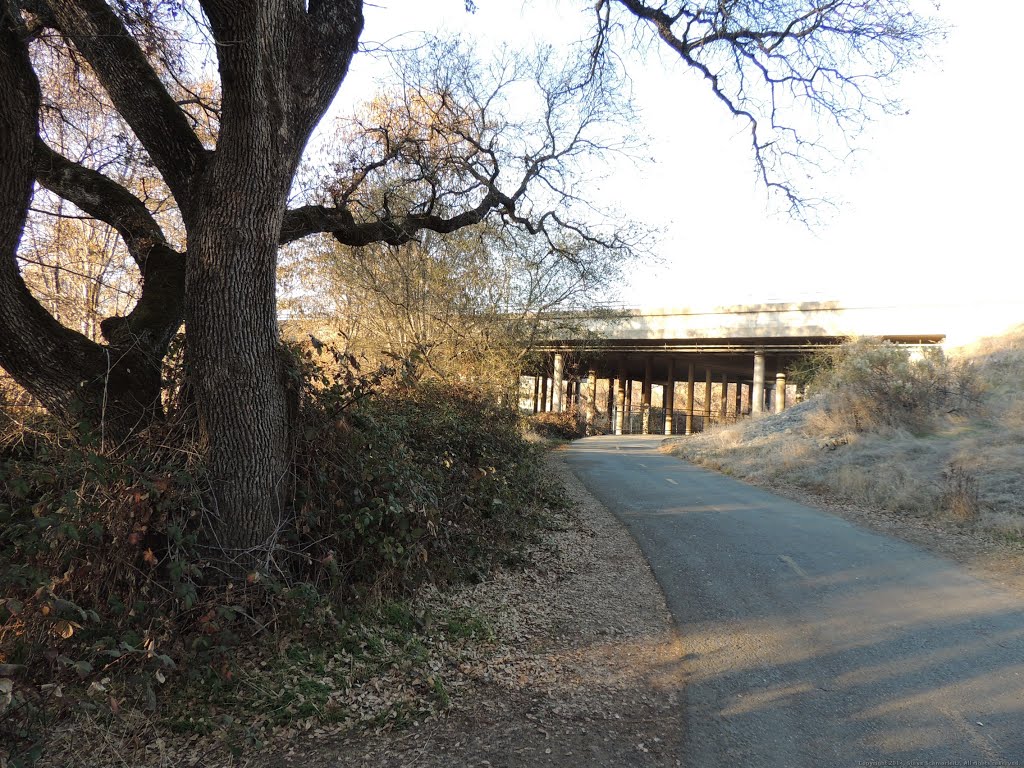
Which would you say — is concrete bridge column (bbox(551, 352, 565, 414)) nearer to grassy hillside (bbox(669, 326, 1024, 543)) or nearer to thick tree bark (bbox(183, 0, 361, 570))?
grassy hillside (bbox(669, 326, 1024, 543))

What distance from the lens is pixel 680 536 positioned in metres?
9.41

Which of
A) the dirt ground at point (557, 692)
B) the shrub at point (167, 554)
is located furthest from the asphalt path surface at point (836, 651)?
the shrub at point (167, 554)

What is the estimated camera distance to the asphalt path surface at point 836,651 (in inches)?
143

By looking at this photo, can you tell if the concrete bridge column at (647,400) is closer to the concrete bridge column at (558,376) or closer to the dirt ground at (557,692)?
the concrete bridge column at (558,376)

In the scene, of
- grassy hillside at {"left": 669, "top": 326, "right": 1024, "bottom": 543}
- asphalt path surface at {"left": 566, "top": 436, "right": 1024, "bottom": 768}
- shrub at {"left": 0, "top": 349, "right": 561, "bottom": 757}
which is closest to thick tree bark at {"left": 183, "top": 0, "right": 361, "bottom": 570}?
shrub at {"left": 0, "top": 349, "right": 561, "bottom": 757}

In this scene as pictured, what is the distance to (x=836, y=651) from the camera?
4969 millimetres

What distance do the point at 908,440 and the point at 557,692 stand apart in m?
14.7

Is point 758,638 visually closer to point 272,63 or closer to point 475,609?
point 475,609

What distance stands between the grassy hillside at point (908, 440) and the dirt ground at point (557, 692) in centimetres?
636

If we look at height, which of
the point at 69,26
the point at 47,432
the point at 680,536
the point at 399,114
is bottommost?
the point at 680,536

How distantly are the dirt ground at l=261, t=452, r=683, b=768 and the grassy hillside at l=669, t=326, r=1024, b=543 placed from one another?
6.36 m

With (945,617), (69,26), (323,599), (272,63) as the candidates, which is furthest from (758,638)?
(69,26)

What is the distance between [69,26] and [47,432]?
3.04 metres

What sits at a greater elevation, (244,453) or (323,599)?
(244,453)
